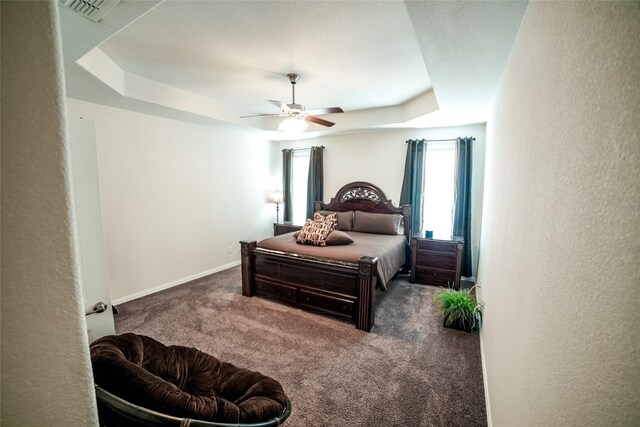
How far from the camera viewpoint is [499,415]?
141 cm

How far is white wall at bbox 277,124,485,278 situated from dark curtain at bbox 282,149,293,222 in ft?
0.95

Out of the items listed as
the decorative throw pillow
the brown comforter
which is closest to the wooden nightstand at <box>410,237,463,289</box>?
the brown comforter

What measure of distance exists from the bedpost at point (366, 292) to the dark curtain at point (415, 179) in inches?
80.4

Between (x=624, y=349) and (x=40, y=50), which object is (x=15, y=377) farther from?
(x=624, y=349)

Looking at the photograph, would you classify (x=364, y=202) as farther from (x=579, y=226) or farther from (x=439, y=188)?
(x=579, y=226)

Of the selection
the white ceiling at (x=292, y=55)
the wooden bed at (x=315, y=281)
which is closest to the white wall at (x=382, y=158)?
the white ceiling at (x=292, y=55)

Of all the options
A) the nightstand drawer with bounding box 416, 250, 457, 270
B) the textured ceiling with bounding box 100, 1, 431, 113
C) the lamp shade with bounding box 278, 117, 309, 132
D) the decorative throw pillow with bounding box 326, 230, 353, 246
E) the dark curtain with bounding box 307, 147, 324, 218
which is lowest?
the nightstand drawer with bounding box 416, 250, 457, 270

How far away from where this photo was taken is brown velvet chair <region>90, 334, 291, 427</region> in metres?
0.90

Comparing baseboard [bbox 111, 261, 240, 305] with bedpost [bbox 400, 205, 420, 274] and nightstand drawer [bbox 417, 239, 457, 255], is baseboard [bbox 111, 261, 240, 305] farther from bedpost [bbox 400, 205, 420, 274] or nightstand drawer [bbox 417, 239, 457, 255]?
nightstand drawer [bbox 417, 239, 457, 255]

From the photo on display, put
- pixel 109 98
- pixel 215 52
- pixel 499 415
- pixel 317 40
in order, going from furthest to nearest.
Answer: pixel 109 98
pixel 215 52
pixel 317 40
pixel 499 415

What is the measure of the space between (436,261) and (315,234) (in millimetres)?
1924

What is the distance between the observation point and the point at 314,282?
3.11m

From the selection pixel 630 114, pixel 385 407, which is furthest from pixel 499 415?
pixel 630 114

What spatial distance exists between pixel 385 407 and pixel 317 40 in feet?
9.45
